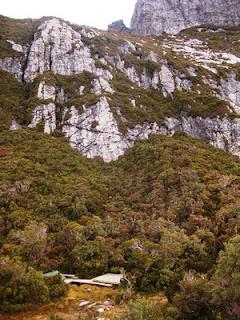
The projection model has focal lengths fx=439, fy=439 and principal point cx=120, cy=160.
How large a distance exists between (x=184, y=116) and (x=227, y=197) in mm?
42784

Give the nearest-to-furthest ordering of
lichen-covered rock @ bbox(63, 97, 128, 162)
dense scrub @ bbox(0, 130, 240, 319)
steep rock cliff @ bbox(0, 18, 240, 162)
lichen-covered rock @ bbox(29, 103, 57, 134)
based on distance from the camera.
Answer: dense scrub @ bbox(0, 130, 240, 319), lichen-covered rock @ bbox(63, 97, 128, 162), lichen-covered rock @ bbox(29, 103, 57, 134), steep rock cliff @ bbox(0, 18, 240, 162)

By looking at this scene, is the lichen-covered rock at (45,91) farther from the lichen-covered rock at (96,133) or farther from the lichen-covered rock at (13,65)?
the lichen-covered rock at (13,65)

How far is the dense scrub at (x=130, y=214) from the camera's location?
53.6m

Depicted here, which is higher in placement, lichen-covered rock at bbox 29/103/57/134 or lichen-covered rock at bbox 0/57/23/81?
lichen-covered rock at bbox 0/57/23/81

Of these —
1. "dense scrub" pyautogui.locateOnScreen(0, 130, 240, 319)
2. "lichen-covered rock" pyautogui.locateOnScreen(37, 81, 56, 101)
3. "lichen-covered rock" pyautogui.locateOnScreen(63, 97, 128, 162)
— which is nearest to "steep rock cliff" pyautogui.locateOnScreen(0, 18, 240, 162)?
"lichen-covered rock" pyautogui.locateOnScreen(37, 81, 56, 101)

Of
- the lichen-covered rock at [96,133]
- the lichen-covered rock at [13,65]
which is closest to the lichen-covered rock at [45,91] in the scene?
the lichen-covered rock at [96,133]

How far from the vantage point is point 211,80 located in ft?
426

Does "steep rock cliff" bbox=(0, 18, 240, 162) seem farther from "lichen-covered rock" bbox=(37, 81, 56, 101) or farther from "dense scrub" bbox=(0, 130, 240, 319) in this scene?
"dense scrub" bbox=(0, 130, 240, 319)

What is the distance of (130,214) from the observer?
71.8 meters

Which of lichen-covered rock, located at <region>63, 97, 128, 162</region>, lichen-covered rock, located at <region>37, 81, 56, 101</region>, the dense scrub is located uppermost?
lichen-covered rock, located at <region>37, 81, 56, 101</region>

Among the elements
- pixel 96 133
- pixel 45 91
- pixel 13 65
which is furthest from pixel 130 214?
pixel 13 65

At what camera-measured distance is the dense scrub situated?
53.6 meters

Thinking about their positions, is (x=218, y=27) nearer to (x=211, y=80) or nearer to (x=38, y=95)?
(x=211, y=80)

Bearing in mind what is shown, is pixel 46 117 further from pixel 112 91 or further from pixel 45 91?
pixel 112 91
